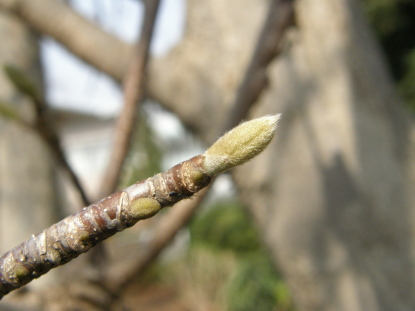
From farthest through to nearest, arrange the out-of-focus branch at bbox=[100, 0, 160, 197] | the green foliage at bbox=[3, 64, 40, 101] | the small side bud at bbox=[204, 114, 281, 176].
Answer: the out-of-focus branch at bbox=[100, 0, 160, 197] → the green foliage at bbox=[3, 64, 40, 101] → the small side bud at bbox=[204, 114, 281, 176]

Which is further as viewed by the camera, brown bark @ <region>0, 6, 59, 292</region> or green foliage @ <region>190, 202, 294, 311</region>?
green foliage @ <region>190, 202, 294, 311</region>

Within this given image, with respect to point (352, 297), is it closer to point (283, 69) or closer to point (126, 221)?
point (283, 69)

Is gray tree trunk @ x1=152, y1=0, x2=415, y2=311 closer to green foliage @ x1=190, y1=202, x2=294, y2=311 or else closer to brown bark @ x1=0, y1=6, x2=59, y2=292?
brown bark @ x1=0, y1=6, x2=59, y2=292

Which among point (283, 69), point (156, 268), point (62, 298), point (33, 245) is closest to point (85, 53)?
point (283, 69)

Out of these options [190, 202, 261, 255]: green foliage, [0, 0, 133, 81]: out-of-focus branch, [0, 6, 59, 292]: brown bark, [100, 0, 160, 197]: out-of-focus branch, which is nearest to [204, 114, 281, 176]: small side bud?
[100, 0, 160, 197]: out-of-focus branch

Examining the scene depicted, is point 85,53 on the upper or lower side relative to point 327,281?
upper

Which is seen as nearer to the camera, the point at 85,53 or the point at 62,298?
the point at 62,298

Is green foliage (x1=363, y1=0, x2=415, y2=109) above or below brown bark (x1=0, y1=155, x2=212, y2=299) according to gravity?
above

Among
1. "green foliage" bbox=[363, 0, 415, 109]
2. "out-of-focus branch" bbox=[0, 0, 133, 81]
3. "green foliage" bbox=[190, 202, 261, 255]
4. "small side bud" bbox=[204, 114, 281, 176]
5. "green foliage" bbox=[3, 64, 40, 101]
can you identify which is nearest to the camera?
"small side bud" bbox=[204, 114, 281, 176]
